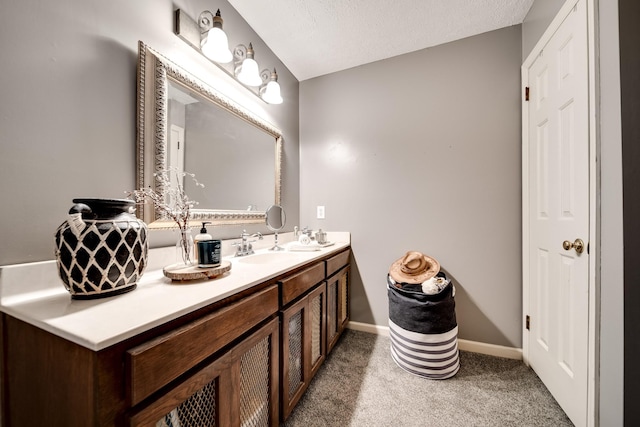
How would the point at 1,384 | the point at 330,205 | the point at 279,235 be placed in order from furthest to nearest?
the point at 330,205, the point at 279,235, the point at 1,384

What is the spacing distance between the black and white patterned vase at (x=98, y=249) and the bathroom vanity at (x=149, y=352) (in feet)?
0.14

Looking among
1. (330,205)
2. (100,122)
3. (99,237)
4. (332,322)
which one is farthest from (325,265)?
(100,122)

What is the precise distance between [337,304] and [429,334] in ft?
2.12

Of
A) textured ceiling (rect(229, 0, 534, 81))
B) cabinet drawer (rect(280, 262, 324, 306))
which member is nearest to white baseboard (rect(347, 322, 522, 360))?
cabinet drawer (rect(280, 262, 324, 306))

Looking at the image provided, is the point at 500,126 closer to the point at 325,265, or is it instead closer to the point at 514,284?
the point at 514,284

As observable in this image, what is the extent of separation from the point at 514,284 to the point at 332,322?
51.7 inches

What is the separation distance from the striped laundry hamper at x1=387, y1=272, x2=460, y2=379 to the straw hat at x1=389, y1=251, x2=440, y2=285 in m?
0.15

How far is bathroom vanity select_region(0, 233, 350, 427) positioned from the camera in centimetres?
50

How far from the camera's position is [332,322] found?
171 cm

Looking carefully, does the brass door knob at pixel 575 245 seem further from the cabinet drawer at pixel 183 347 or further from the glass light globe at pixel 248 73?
the glass light globe at pixel 248 73

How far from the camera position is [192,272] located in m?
0.86

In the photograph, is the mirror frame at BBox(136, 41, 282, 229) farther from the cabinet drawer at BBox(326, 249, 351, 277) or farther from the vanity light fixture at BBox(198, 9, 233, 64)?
the cabinet drawer at BBox(326, 249, 351, 277)

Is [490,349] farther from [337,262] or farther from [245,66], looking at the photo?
[245,66]

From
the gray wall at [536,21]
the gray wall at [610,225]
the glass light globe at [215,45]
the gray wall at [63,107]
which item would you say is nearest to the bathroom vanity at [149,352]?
the gray wall at [63,107]
